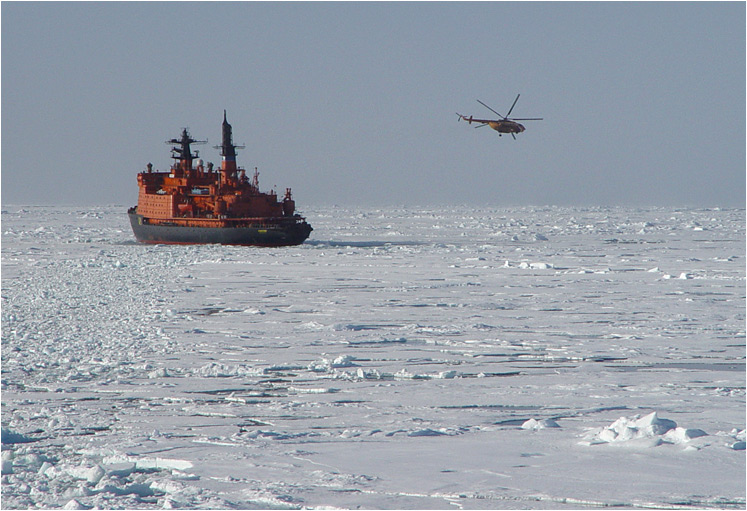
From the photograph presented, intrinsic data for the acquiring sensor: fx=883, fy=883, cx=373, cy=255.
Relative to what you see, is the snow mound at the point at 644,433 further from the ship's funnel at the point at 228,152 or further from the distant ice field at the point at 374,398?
the ship's funnel at the point at 228,152

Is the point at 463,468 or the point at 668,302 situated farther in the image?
the point at 668,302

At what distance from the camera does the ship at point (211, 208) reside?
40.7 m

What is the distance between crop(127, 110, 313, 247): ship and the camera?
40656 millimetres

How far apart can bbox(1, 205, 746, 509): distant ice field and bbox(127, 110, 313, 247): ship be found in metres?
22.3

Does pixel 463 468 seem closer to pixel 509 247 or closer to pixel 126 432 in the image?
pixel 126 432

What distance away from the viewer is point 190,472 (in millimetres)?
6066

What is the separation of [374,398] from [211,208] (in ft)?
118

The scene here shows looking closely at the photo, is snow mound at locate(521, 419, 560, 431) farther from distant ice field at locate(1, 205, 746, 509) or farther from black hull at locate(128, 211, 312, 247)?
black hull at locate(128, 211, 312, 247)

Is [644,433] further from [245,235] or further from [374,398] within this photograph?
[245,235]

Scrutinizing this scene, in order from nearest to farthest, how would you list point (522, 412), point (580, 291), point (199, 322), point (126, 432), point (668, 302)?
1. point (126, 432)
2. point (522, 412)
3. point (199, 322)
4. point (668, 302)
5. point (580, 291)

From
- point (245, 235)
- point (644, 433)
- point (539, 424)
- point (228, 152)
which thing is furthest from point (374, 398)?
point (228, 152)

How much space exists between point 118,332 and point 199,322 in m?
1.56

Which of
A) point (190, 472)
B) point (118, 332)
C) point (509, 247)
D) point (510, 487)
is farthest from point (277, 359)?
point (509, 247)

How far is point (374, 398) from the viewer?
27.1 ft
